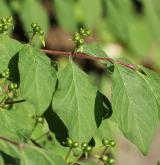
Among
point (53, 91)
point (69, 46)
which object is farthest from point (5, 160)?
point (69, 46)

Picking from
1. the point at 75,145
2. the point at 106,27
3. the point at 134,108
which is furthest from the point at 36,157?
the point at 106,27

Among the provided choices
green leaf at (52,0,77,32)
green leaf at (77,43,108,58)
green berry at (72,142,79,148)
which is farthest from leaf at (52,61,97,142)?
green leaf at (52,0,77,32)

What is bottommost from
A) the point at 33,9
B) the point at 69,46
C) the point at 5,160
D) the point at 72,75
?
the point at 69,46

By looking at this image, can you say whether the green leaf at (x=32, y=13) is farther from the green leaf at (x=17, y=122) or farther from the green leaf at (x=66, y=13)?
the green leaf at (x=17, y=122)

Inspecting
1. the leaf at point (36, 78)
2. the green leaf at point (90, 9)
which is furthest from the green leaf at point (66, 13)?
the leaf at point (36, 78)

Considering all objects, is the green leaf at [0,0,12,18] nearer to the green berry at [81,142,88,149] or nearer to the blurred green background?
the blurred green background

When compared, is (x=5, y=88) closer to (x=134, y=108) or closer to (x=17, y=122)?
(x=17, y=122)

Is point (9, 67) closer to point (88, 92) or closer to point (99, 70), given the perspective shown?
point (88, 92)
